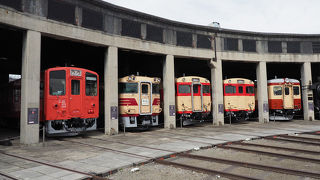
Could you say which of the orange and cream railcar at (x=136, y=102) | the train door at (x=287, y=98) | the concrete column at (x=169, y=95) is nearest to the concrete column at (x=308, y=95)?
the train door at (x=287, y=98)

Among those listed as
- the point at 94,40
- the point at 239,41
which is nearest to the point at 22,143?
the point at 94,40

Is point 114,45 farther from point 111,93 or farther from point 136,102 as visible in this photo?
point 136,102

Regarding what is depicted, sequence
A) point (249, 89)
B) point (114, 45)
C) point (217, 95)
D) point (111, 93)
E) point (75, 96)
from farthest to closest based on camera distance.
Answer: point (249, 89)
point (217, 95)
point (114, 45)
point (111, 93)
point (75, 96)

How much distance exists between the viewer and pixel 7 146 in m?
10.4

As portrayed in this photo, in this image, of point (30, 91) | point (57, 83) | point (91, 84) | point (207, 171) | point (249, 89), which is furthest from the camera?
point (249, 89)

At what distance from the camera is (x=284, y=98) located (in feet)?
69.5

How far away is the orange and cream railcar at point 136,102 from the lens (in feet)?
50.0

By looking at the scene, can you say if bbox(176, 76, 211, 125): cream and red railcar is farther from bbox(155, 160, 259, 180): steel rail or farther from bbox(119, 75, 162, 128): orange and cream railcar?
bbox(155, 160, 259, 180): steel rail

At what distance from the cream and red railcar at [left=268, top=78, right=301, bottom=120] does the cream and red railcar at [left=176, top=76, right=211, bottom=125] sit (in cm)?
730

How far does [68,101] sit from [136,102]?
4.33 m

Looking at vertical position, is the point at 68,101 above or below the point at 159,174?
above

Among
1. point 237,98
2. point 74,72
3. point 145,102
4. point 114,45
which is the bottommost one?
point 145,102

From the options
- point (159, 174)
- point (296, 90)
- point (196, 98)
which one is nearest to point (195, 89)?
point (196, 98)

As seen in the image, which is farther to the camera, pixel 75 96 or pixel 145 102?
pixel 145 102
